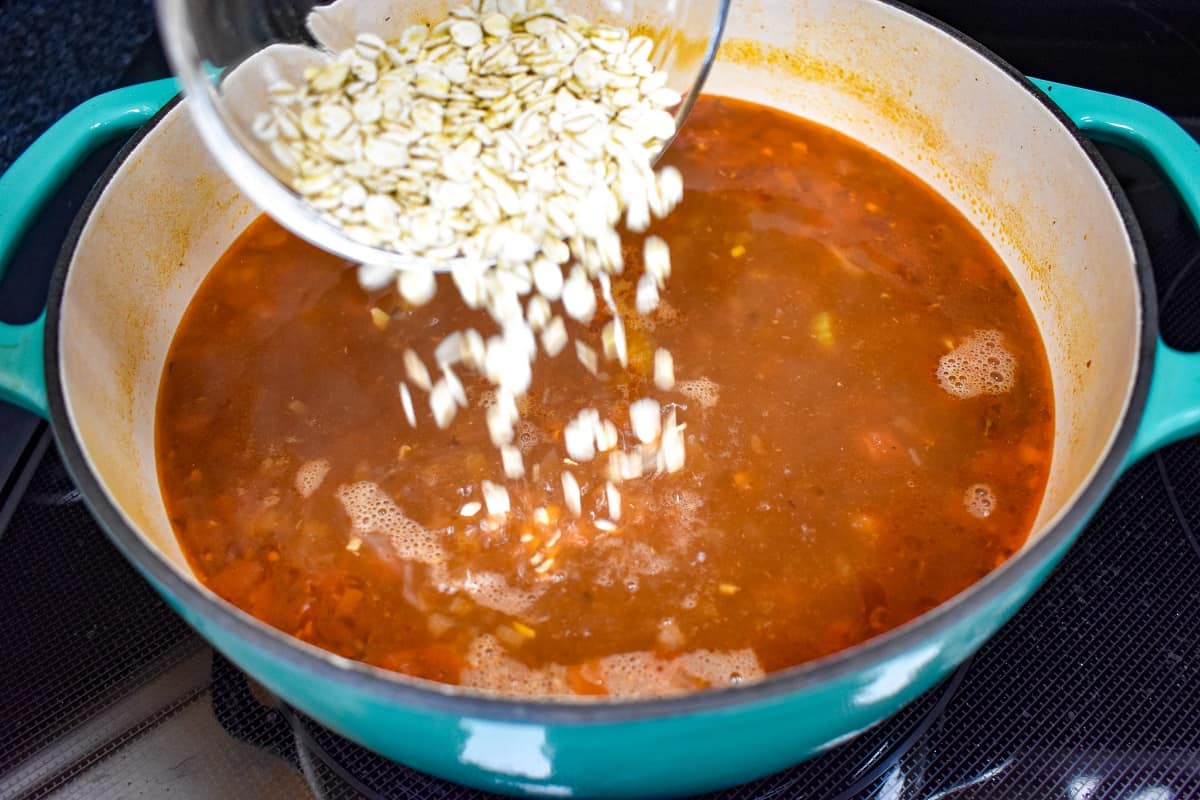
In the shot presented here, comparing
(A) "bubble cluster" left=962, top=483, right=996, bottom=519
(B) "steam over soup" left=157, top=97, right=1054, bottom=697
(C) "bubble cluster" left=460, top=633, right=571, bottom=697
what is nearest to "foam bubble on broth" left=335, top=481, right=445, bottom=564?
(B) "steam over soup" left=157, top=97, right=1054, bottom=697

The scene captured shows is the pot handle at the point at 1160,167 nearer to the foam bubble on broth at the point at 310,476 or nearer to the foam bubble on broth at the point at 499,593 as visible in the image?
the foam bubble on broth at the point at 499,593

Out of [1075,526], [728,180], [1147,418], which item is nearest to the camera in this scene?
[1075,526]

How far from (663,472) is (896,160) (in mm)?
668

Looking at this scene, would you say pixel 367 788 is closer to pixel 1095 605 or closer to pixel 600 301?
pixel 600 301

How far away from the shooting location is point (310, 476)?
119 centimetres

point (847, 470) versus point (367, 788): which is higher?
point (847, 470)

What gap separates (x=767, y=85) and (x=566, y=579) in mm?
878

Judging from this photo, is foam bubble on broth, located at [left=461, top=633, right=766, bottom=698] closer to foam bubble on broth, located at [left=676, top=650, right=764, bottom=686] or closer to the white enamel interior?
foam bubble on broth, located at [left=676, top=650, right=764, bottom=686]

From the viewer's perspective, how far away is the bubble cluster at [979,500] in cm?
115

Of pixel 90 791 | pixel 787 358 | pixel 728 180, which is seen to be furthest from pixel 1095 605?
pixel 90 791

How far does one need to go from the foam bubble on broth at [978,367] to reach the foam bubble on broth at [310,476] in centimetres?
75

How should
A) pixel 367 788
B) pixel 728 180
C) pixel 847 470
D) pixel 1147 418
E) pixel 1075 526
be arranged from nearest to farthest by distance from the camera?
pixel 1075 526
pixel 1147 418
pixel 367 788
pixel 847 470
pixel 728 180

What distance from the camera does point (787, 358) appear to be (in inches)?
50.4

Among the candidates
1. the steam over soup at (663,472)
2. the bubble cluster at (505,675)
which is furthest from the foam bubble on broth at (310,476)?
the bubble cluster at (505,675)
